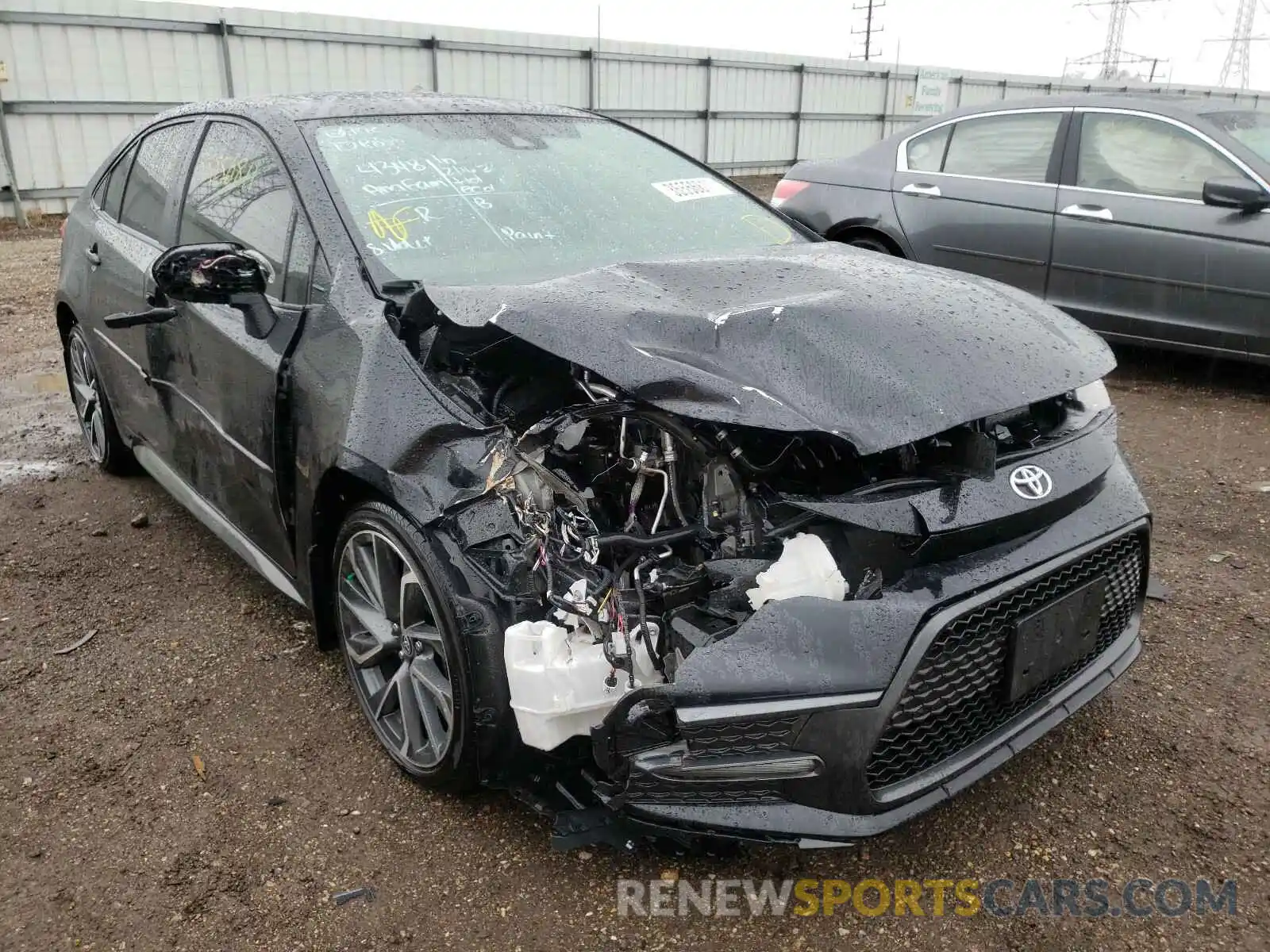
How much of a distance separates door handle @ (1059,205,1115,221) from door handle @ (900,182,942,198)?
2.50 feet

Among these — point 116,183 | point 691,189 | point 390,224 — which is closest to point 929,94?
point 691,189

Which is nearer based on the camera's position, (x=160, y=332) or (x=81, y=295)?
(x=160, y=332)

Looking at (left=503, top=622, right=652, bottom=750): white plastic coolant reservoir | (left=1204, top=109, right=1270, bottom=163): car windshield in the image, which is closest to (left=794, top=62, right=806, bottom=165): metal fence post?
(left=1204, top=109, right=1270, bottom=163): car windshield

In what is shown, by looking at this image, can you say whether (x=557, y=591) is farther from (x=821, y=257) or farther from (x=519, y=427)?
(x=821, y=257)

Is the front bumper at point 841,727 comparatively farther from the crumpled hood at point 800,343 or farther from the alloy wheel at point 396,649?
the alloy wheel at point 396,649

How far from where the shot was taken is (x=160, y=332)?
10.9ft

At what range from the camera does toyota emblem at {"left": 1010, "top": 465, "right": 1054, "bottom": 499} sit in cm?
212

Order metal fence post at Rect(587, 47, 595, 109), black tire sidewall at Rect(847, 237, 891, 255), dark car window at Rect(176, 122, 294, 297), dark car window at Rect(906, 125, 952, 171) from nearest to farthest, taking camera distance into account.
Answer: dark car window at Rect(176, 122, 294, 297) < dark car window at Rect(906, 125, 952, 171) < black tire sidewall at Rect(847, 237, 891, 255) < metal fence post at Rect(587, 47, 595, 109)

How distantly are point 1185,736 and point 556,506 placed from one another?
1730mm

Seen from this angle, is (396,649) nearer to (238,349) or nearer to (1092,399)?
(238,349)

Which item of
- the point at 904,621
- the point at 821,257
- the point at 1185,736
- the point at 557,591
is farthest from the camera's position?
the point at 821,257

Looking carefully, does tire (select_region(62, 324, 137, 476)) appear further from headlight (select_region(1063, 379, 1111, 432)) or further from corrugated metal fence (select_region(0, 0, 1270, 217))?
corrugated metal fence (select_region(0, 0, 1270, 217))

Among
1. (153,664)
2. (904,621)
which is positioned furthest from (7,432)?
(904,621)

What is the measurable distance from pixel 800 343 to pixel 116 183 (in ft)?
10.4
